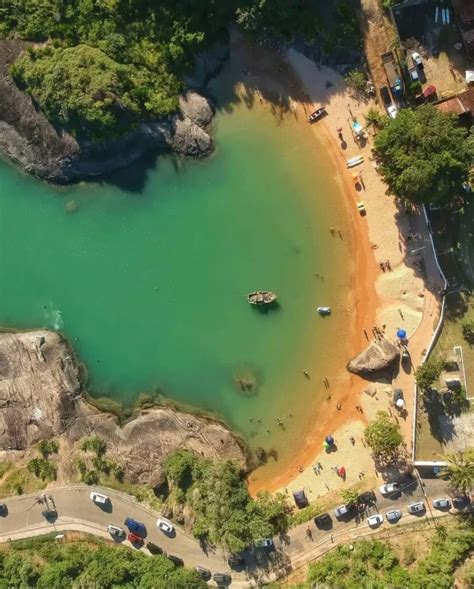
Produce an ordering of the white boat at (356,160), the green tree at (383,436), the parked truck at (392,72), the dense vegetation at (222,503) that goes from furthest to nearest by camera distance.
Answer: the white boat at (356,160) → the parked truck at (392,72) → the dense vegetation at (222,503) → the green tree at (383,436)

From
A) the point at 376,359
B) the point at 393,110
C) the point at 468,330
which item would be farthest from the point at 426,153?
the point at 376,359

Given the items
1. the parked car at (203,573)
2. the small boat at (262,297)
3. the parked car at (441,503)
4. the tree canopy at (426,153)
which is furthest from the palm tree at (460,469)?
the parked car at (203,573)

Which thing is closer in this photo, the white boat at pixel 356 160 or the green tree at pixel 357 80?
the green tree at pixel 357 80

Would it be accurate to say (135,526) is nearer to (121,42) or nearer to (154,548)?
(154,548)

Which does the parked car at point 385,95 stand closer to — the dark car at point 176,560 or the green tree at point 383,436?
the green tree at point 383,436

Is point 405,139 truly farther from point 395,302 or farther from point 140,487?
point 140,487

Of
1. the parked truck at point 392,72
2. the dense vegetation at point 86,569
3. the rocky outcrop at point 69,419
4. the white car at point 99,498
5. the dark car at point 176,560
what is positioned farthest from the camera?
the rocky outcrop at point 69,419
